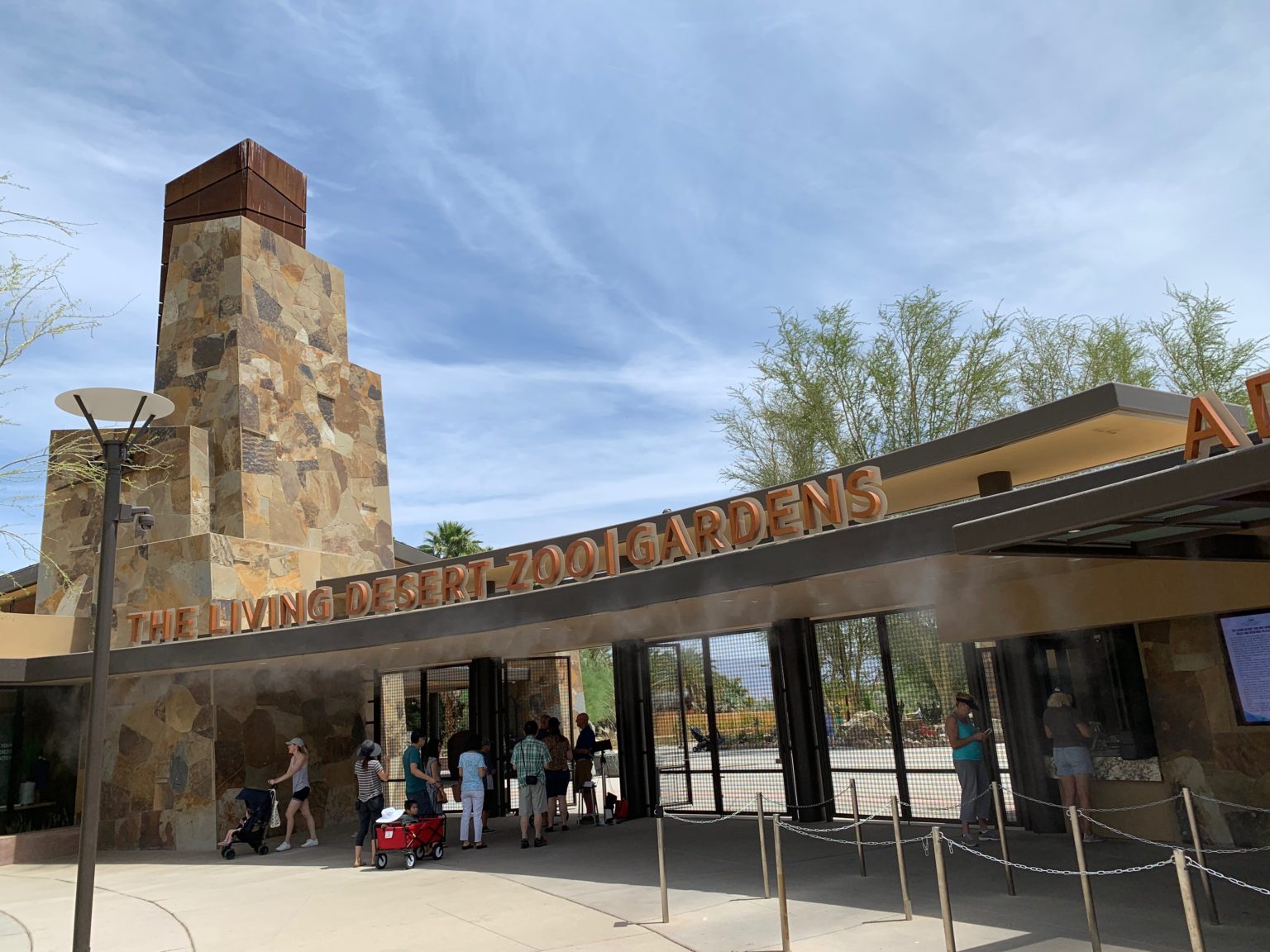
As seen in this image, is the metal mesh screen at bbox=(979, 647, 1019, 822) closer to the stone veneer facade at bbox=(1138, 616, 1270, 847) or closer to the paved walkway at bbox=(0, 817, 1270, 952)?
the paved walkway at bbox=(0, 817, 1270, 952)

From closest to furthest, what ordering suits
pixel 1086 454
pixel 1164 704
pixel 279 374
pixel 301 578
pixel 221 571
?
1. pixel 1164 704
2. pixel 1086 454
3. pixel 221 571
4. pixel 301 578
5. pixel 279 374

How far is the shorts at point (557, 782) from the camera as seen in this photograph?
1508 centimetres

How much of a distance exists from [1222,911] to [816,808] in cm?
655

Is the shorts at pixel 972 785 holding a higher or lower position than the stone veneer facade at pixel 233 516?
lower

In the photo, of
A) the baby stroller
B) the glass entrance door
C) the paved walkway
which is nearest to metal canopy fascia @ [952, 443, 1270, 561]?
the paved walkway

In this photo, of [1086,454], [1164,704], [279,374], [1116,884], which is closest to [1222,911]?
[1116,884]

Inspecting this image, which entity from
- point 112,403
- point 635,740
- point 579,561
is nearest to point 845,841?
point 579,561

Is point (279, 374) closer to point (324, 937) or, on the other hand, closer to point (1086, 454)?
point (324, 937)

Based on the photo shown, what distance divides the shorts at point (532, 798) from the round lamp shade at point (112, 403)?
7.59 meters

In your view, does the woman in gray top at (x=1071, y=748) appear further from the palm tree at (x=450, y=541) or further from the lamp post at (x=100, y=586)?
the palm tree at (x=450, y=541)

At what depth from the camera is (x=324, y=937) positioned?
27.9ft

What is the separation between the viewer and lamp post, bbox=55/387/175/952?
7.72m

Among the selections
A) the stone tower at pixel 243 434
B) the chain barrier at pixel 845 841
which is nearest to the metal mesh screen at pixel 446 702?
the stone tower at pixel 243 434

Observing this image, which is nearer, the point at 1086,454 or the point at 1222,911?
the point at 1222,911
